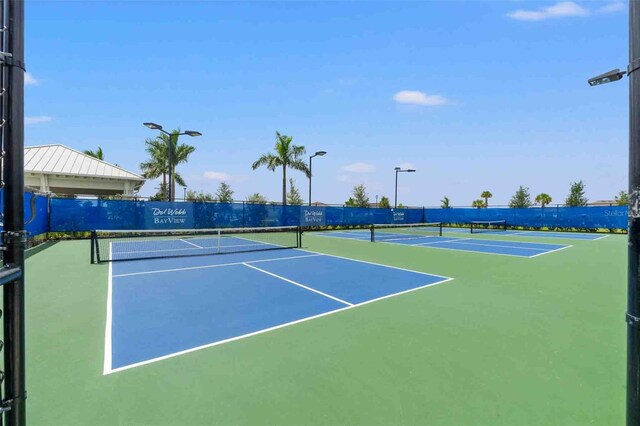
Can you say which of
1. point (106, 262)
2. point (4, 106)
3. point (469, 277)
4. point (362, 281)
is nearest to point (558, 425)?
point (4, 106)

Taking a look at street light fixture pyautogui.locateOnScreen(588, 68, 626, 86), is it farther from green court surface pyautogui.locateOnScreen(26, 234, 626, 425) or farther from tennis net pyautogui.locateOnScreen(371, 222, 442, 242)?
tennis net pyautogui.locateOnScreen(371, 222, 442, 242)

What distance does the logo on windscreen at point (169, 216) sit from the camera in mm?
19266

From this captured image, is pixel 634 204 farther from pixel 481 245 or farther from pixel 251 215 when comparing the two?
pixel 251 215

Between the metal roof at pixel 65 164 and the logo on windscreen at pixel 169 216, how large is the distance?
5018 millimetres

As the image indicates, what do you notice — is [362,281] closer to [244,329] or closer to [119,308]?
[244,329]

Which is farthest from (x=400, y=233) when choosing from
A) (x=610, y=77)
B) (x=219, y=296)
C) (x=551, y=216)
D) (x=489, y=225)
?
(x=610, y=77)

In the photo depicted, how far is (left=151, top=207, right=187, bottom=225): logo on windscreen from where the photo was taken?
63.2 feet

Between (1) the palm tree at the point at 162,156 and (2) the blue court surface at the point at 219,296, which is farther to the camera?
(1) the palm tree at the point at 162,156

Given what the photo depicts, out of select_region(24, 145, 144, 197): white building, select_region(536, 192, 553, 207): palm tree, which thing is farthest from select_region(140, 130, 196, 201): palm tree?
select_region(536, 192, 553, 207): palm tree

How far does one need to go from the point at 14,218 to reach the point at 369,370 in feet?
10.6

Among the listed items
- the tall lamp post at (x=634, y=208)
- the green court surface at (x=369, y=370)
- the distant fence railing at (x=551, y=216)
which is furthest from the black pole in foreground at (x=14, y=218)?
the distant fence railing at (x=551, y=216)

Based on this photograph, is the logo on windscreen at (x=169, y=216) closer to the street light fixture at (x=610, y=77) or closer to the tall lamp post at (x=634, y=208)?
the street light fixture at (x=610, y=77)

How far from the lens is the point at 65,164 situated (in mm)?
21453

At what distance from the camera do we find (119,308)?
19.1ft
